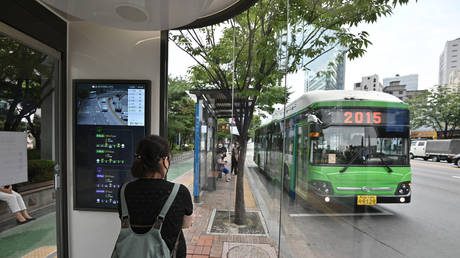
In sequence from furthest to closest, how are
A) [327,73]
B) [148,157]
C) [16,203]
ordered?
[327,73], [16,203], [148,157]

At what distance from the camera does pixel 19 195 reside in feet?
6.59

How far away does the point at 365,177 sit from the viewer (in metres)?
3.34

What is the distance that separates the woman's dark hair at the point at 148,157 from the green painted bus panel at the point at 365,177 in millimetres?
3228

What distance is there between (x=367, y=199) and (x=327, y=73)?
224 centimetres

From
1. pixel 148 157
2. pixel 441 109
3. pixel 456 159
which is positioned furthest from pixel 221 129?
pixel 148 157

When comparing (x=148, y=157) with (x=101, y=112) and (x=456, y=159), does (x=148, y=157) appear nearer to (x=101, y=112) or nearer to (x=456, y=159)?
(x=101, y=112)

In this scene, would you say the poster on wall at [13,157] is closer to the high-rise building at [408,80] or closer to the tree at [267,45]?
the tree at [267,45]

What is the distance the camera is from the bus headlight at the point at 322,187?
12.3ft

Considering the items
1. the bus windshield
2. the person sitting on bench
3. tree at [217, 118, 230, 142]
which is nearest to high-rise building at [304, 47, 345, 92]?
the bus windshield

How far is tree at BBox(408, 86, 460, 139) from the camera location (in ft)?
7.47

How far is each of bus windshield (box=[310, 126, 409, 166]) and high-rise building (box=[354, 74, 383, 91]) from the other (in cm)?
64

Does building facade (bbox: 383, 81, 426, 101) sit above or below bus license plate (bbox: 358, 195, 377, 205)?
above

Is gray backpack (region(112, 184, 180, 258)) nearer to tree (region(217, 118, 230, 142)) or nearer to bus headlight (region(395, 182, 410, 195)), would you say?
bus headlight (region(395, 182, 410, 195))

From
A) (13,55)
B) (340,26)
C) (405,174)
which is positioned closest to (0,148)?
(13,55)
